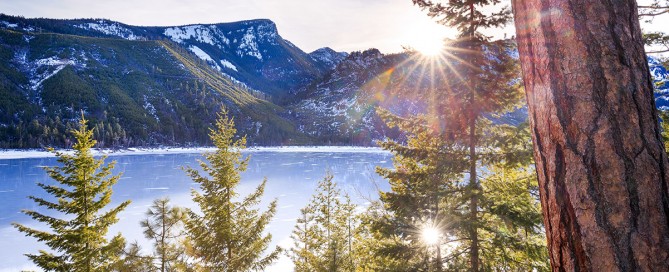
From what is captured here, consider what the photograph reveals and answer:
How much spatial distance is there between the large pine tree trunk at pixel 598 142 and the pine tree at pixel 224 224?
7307mm

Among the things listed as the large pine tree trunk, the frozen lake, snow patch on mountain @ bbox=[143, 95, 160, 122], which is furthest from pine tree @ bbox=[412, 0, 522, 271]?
snow patch on mountain @ bbox=[143, 95, 160, 122]

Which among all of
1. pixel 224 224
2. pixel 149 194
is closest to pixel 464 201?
pixel 224 224

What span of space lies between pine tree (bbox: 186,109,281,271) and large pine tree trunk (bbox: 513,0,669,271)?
24.0 feet

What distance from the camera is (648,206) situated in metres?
0.99

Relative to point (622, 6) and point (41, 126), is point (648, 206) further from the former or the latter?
point (41, 126)

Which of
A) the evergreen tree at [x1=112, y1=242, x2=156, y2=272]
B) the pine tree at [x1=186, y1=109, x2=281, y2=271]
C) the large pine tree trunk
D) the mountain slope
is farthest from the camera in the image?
the mountain slope

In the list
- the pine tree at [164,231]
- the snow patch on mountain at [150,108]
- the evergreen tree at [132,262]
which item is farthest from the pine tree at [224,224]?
the snow patch on mountain at [150,108]

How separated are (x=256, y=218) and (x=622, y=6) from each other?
27.7 feet

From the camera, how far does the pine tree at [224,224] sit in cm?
801

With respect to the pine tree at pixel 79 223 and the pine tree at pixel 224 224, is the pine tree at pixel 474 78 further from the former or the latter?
the pine tree at pixel 79 223

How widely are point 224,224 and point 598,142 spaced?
7.95 metres

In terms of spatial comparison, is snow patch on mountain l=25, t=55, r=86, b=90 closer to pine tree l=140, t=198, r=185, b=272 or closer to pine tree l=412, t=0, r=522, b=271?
pine tree l=140, t=198, r=185, b=272

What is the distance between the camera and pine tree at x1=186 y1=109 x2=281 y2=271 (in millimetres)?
8008

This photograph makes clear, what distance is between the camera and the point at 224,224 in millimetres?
8031
